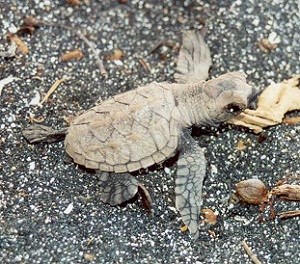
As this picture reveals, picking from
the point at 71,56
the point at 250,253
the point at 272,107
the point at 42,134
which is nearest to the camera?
the point at 250,253

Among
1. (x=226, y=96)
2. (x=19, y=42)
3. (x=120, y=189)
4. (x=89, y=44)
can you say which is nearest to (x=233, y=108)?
(x=226, y=96)

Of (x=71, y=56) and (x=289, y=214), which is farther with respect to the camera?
(x=71, y=56)

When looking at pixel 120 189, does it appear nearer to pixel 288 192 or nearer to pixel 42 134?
pixel 42 134

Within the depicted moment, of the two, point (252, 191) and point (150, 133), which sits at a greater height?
point (150, 133)

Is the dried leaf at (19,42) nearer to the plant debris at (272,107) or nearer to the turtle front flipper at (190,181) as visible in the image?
the turtle front flipper at (190,181)

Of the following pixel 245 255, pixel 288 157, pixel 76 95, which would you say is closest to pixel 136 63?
pixel 76 95

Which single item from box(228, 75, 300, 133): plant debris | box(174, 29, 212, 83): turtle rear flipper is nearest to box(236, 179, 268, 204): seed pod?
box(228, 75, 300, 133): plant debris

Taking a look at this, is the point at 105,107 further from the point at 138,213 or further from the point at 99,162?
the point at 138,213
